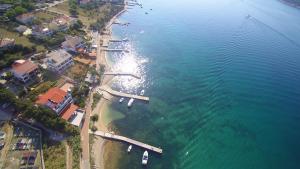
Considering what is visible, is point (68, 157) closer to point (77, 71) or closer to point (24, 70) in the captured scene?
point (24, 70)

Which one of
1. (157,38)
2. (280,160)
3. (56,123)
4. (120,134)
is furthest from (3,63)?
(280,160)

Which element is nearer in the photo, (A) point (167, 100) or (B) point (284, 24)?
(A) point (167, 100)

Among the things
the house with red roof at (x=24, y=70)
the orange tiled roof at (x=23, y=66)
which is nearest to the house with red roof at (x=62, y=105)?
the house with red roof at (x=24, y=70)

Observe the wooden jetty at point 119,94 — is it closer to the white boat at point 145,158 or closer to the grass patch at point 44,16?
the white boat at point 145,158

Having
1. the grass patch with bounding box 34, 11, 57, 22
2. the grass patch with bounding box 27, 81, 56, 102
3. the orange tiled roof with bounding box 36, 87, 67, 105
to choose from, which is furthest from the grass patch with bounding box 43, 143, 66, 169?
the grass patch with bounding box 34, 11, 57, 22

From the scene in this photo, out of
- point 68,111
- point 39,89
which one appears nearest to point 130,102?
point 68,111

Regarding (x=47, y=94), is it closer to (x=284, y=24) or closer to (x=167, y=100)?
(x=167, y=100)
